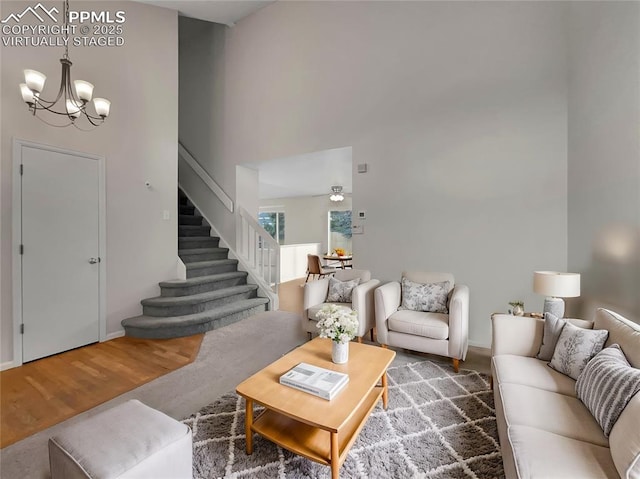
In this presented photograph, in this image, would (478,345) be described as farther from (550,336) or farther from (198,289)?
(198,289)

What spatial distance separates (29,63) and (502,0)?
15.6 ft

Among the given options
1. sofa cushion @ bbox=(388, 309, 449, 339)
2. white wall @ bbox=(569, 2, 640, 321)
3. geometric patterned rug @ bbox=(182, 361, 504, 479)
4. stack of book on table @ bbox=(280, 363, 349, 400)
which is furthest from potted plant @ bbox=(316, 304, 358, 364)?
white wall @ bbox=(569, 2, 640, 321)

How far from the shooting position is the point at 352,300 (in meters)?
3.07

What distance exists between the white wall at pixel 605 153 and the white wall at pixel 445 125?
0.21m

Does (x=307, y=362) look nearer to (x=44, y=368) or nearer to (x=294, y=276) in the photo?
(x=44, y=368)

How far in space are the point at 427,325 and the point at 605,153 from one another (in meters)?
1.90

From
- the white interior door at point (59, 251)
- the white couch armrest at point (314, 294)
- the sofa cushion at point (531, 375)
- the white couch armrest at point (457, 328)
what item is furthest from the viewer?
the white couch armrest at point (314, 294)

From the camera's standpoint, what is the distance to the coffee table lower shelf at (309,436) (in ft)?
4.59

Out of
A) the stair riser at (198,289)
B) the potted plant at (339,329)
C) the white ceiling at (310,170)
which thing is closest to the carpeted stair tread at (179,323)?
the stair riser at (198,289)

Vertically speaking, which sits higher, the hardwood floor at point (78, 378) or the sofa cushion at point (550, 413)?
the sofa cushion at point (550, 413)

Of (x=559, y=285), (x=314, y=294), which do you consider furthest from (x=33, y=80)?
(x=559, y=285)

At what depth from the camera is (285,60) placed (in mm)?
4461

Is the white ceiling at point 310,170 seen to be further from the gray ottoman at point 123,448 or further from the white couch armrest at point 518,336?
the gray ottoman at point 123,448

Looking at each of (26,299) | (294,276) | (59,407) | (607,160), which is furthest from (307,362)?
(294,276)
